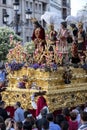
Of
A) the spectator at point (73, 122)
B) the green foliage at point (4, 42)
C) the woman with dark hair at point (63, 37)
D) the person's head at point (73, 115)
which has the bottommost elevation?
the green foliage at point (4, 42)

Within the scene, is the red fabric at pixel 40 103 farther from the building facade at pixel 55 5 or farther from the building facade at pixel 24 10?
the building facade at pixel 55 5

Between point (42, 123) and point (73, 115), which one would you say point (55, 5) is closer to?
point (73, 115)

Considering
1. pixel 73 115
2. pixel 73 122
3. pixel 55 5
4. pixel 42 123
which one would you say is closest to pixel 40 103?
pixel 73 122

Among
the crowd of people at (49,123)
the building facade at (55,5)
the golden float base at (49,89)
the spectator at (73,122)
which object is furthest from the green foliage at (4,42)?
the building facade at (55,5)

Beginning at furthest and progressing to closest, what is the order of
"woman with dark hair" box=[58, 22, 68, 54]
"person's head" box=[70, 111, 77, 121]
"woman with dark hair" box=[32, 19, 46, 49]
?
"woman with dark hair" box=[58, 22, 68, 54] → "woman with dark hair" box=[32, 19, 46, 49] → "person's head" box=[70, 111, 77, 121]

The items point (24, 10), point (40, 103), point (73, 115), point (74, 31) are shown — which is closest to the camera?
point (73, 115)

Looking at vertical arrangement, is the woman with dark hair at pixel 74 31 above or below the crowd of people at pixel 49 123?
above

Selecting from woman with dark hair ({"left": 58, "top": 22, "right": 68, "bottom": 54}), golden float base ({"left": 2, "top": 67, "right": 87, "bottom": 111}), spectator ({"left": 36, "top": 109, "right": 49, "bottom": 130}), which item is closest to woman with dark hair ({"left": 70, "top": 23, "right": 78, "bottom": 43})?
woman with dark hair ({"left": 58, "top": 22, "right": 68, "bottom": 54})

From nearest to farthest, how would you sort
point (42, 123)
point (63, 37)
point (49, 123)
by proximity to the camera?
point (42, 123)
point (49, 123)
point (63, 37)

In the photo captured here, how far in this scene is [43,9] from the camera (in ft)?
Result: 224

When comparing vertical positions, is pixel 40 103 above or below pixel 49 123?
below

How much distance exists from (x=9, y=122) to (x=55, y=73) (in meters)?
6.20

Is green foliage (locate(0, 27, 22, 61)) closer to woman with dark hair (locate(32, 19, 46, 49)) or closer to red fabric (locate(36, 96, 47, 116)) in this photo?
woman with dark hair (locate(32, 19, 46, 49))

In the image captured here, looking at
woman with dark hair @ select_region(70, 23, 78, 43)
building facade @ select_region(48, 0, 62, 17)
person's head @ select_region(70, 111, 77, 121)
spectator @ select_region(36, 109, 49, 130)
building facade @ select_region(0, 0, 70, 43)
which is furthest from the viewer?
building facade @ select_region(48, 0, 62, 17)
